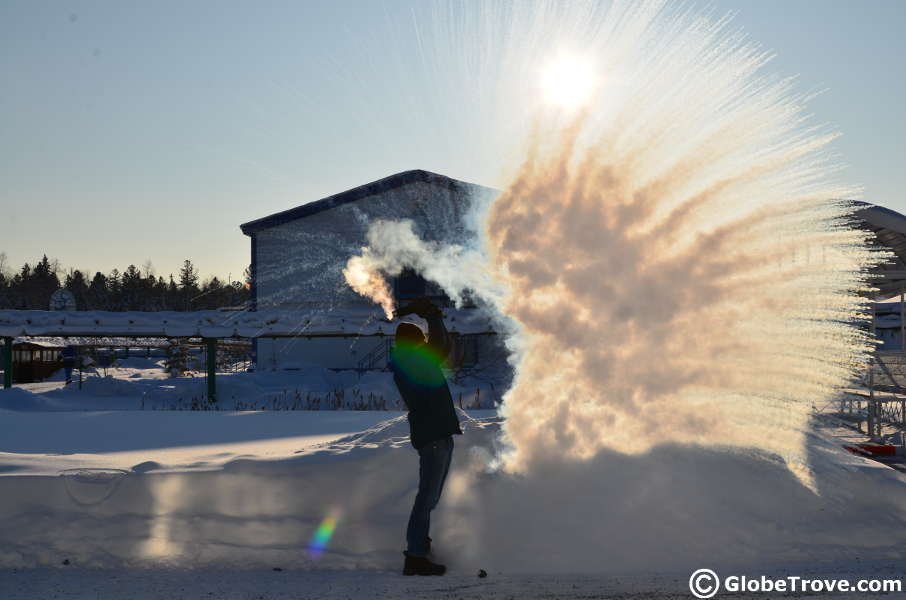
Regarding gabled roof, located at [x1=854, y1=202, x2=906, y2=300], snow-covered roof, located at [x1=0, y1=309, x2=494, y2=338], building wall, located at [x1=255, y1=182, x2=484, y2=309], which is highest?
building wall, located at [x1=255, y1=182, x2=484, y2=309]

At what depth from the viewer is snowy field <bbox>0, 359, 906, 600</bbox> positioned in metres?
5.37

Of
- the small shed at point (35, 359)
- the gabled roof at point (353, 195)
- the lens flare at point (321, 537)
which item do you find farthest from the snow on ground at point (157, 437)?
the small shed at point (35, 359)

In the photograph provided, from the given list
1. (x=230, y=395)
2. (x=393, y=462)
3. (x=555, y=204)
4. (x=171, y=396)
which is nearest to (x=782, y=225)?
(x=555, y=204)

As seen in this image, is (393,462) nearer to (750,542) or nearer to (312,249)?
(750,542)

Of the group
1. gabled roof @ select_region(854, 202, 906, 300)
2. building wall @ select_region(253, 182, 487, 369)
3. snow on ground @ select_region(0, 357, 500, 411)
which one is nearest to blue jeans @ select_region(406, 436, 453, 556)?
gabled roof @ select_region(854, 202, 906, 300)

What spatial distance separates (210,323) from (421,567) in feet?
66.5

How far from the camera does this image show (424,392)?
18.8ft

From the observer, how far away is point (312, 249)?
31047 mm

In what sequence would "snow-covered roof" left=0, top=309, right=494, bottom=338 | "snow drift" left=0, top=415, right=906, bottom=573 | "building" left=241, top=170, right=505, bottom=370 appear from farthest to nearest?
1. "building" left=241, top=170, right=505, bottom=370
2. "snow-covered roof" left=0, top=309, right=494, bottom=338
3. "snow drift" left=0, top=415, right=906, bottom=573

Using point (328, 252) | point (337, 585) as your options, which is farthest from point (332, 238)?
point (337, 585)

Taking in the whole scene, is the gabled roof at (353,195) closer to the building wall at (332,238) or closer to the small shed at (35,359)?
the building wall at (332,238)
